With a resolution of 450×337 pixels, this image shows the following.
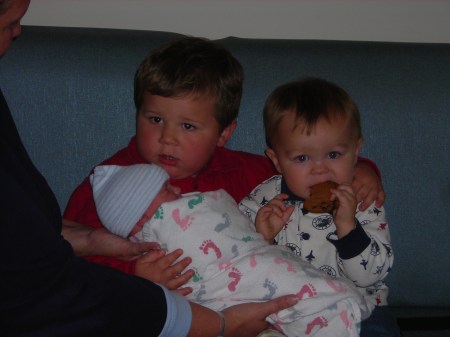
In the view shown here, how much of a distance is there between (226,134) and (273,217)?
0.95 ft

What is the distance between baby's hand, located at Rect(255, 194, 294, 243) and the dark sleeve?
1.43 ft

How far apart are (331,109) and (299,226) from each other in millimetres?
332

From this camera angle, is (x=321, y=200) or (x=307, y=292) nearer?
(x=307, y=292)

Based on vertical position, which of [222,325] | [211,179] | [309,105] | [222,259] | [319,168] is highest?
[309,105]

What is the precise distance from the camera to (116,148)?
74.5 inches

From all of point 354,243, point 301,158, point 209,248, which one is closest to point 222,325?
point 209,248

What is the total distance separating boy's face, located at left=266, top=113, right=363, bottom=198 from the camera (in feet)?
5.38

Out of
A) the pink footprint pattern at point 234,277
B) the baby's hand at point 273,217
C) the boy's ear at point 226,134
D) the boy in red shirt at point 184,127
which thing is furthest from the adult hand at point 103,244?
the boy's ear at point 226,134

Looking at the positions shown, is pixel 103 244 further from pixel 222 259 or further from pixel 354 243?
pixel 354 243

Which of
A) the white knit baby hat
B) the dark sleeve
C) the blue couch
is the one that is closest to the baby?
the white knit baby hat

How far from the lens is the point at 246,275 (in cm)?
153

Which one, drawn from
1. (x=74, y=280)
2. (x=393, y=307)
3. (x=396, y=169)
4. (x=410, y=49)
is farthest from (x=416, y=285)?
(x=74, y=280)

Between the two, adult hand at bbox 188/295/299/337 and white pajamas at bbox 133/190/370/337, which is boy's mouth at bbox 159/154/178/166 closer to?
white pajamas at bbox 133/190/370/337

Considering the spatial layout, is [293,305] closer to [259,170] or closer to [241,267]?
[241,267]
